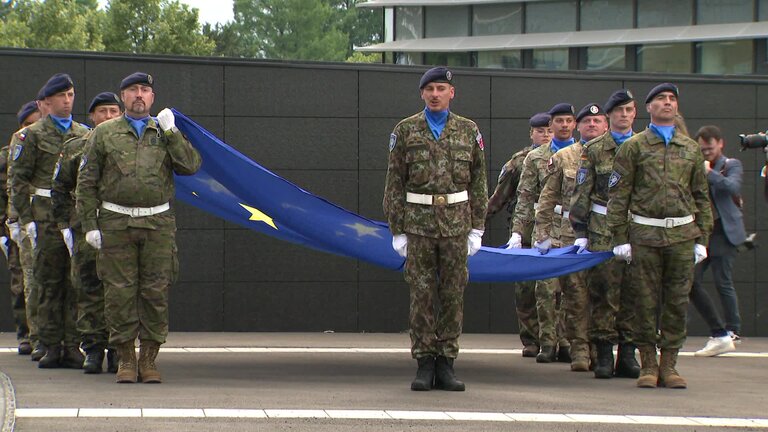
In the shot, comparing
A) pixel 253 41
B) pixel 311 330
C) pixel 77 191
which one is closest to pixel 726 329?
pixel 311 330

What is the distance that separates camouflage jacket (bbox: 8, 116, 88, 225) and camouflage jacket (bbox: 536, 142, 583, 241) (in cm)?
387

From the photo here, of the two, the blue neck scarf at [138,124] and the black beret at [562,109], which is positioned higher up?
the black beret at [562,109]

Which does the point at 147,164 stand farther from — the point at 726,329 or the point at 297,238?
the point at 726,329

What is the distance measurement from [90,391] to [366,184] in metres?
6.00

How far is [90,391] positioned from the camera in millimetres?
9258

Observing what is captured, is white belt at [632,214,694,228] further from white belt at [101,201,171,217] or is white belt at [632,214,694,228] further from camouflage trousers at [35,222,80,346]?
camouflage trousers at [35,222,80,346]

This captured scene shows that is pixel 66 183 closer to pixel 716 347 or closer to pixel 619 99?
pixel 619 99

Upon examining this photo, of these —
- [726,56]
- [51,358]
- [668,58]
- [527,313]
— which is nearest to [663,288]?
[527,313]

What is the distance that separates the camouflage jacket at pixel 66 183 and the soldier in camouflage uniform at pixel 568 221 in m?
3.73

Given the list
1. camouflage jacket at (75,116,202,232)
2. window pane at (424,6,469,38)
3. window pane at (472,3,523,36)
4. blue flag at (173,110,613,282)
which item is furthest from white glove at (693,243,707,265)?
window pane at (424,6,469,38)

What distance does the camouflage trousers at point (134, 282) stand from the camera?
986 cm

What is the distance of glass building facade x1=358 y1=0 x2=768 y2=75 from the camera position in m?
33.5

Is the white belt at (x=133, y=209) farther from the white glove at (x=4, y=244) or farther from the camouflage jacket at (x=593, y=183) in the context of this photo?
the camouflage jacket at (x=593, y=183)

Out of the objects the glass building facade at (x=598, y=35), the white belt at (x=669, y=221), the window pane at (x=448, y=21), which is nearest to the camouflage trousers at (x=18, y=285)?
the white belt at (x=669, y=221)
